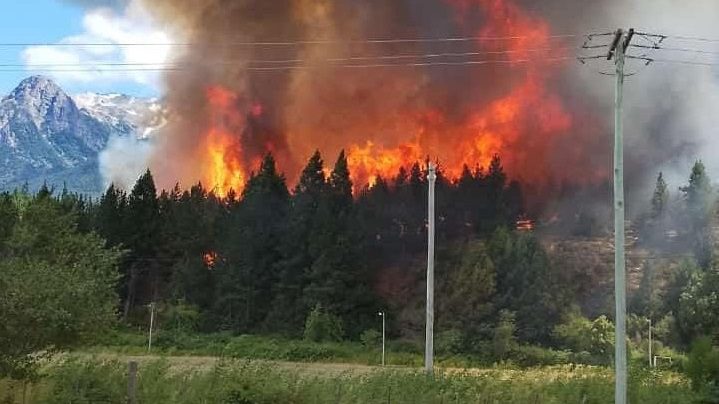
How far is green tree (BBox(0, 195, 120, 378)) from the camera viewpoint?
14695 millimetres

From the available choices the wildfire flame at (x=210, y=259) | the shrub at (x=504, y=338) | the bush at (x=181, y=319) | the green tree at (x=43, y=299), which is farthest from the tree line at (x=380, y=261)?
the green tree at (x=43, y=299)

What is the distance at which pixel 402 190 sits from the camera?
78.7 m

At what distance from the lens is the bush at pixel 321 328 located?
5722cm

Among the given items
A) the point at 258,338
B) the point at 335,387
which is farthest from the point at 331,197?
the point at 335,387

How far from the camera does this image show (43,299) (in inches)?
595

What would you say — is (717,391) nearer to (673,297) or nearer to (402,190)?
(673,297)

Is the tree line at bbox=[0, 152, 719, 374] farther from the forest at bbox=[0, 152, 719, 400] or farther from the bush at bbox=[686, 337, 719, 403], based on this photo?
the bush at bbox=[686, 337, 719, 403]

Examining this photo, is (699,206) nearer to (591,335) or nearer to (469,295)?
(591,335)

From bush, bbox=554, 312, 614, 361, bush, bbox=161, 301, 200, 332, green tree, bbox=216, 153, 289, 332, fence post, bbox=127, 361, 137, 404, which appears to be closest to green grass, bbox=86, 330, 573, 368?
bush, bbox=554, 312, 614, 361

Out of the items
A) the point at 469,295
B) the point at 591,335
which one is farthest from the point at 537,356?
the point at 469,295

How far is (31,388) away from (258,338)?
43683 mm

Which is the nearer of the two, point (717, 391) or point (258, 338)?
point (717, 391)

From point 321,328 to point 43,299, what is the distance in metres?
43.6

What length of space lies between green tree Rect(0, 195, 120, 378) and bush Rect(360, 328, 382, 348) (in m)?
38.0
